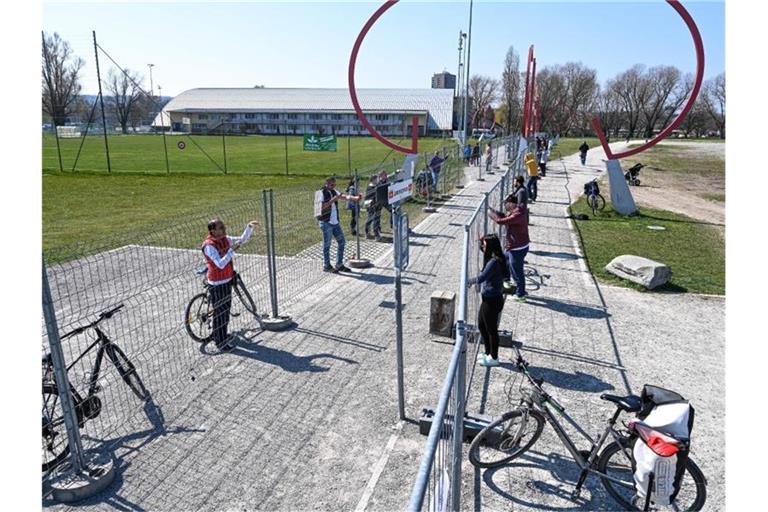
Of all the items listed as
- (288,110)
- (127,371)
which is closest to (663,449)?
(127,371)

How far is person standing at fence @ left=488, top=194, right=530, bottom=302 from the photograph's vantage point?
29.1 ft

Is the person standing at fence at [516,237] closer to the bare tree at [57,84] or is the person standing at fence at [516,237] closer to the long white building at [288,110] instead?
the bare tree at [57,84]

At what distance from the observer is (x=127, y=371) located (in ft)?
18.4

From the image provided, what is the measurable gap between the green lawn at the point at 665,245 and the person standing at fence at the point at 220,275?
7.37m

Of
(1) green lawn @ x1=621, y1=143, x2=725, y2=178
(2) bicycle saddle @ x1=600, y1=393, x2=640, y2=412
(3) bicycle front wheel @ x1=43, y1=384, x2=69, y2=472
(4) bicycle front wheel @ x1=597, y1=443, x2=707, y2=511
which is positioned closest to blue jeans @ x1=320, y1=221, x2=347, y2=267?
(3) bicycle front wheel @ x1=43, y1=384, x2=69, y2=472

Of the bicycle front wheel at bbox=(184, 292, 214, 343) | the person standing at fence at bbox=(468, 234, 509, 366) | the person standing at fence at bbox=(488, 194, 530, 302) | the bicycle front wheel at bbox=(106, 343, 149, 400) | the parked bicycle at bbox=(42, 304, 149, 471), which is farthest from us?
the person standing at fence at bbox=(488, 194, 530, 302)

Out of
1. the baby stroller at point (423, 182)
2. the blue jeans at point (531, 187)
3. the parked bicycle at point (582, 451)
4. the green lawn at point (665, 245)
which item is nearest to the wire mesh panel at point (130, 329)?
the parked bicycle at point (582, 451)

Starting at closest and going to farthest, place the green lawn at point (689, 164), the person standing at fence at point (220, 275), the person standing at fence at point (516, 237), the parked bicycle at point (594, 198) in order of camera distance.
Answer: the person standing at fence at point (220, 275), the person standing at fence at point (516, 237), the parked bicycle at point (594, 198), the green lawn at point (689, 164)

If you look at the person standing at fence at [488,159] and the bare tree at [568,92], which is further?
the person standing at fence at [488,159]

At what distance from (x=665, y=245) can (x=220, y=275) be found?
38.9ft

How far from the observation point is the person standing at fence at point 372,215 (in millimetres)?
13969

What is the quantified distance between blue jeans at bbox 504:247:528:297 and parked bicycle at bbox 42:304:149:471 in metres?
6.00

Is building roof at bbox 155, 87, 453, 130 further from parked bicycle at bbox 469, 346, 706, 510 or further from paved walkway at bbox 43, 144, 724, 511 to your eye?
parked bicycle at bbox 469, 346, 706, 510

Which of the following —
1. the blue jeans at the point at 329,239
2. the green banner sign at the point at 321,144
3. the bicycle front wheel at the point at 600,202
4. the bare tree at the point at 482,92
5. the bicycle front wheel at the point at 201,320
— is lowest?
the bicycle front wheel at the point at 201,320
